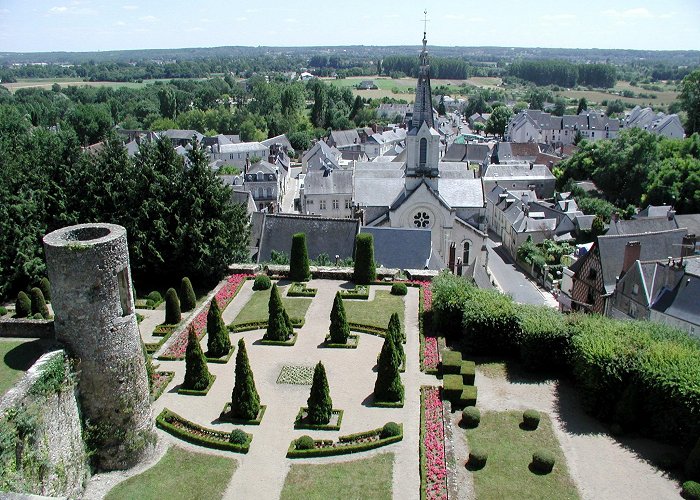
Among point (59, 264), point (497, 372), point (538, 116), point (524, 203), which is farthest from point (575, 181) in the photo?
point (59, 264)

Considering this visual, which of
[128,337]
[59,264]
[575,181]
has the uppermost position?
[59,264]

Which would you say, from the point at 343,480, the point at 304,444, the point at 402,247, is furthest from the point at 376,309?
the point at 343,480

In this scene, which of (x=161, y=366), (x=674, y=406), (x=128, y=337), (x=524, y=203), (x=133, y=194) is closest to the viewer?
(x=128, y=337)

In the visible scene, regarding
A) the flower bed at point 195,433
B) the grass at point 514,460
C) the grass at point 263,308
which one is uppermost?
the grass at point 263,308

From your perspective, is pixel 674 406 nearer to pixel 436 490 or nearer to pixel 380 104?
pixel 436 490

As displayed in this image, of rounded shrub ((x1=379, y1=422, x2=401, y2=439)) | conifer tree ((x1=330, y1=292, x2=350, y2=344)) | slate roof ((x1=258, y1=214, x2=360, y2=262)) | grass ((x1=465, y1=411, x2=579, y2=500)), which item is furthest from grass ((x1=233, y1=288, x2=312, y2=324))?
grass ((x1=465, y1=411, x2=579, y2=500))

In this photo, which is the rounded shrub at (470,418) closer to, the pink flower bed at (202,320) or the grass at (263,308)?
the pink flower bed at (202,320)

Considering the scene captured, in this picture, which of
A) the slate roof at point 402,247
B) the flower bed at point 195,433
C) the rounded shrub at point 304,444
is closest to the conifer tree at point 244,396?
the flower bed at point 195,433
